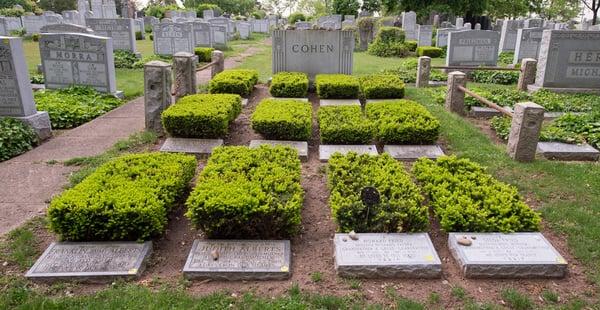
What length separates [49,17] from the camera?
25.5 metres

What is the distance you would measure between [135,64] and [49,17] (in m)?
14.4

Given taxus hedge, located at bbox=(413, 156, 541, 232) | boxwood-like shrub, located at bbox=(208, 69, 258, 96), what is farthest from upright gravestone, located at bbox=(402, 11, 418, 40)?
taxus hedge, located at bbox=(413, 156, 541, 232)

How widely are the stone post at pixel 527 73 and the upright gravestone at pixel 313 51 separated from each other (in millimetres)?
4573

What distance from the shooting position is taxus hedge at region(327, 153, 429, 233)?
4.04m

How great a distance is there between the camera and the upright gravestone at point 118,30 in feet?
53.8

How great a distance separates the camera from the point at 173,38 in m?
17.2

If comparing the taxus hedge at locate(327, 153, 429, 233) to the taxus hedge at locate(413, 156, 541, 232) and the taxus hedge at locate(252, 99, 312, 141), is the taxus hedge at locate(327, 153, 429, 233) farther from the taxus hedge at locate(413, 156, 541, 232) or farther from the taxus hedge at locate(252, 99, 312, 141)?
the taxus hedge at locate(252, 99, 312, 141)

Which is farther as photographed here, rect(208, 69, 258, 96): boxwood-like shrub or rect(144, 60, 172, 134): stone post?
rect(208, 69, 258, 96): boxwood-like shrub

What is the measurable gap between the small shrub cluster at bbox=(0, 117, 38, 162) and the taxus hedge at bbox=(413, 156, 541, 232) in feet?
19.1

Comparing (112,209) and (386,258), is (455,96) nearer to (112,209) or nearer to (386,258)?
(386,258)

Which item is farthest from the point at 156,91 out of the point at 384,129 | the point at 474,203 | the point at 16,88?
the point at 474,203

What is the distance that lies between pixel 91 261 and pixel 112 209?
457 millimetres

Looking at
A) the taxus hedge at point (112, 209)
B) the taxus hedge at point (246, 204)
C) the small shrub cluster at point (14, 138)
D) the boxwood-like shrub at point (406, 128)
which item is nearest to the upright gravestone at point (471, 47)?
the boxwood-like shrub at point (406, 128)

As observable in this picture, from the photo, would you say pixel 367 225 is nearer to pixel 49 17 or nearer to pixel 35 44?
pixel 35 44
